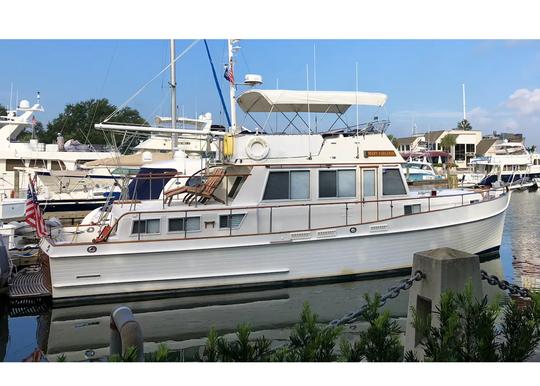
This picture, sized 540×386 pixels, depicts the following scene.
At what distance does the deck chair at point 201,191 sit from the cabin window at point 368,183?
3486mm

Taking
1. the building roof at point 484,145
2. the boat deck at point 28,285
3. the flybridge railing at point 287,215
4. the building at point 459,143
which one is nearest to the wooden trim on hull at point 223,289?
the boat deck at point 28,285

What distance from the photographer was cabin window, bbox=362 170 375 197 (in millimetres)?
12055

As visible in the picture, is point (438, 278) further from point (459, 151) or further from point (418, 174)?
point (459, 151)

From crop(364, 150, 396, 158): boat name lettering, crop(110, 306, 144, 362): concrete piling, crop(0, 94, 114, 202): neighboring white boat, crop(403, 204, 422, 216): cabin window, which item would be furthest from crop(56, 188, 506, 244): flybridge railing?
crop(0, 94, 114, 202): neighboring white boat

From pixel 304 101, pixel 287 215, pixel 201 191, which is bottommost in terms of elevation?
pixel 287 215

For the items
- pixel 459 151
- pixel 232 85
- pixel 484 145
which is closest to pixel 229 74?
pixel 232 85

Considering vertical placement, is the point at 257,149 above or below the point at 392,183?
above

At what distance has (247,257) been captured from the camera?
10.8 m

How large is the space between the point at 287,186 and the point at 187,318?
392 centimetres

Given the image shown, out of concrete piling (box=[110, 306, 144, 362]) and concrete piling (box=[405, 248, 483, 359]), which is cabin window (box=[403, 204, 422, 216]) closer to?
concrete piling (box=[405, 248, 483, 359])

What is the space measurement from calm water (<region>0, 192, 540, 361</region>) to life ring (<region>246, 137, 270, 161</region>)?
313 cm

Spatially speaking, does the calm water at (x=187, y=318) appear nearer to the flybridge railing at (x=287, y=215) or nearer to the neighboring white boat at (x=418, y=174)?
the flybridge railing at (x=287, y=215)

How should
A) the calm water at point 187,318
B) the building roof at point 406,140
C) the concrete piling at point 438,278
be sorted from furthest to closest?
1. the building roof at point 406,140
2. the calm water at point 187,318
3. the concrete piling at point 438,278

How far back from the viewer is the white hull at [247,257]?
33.2 feet
